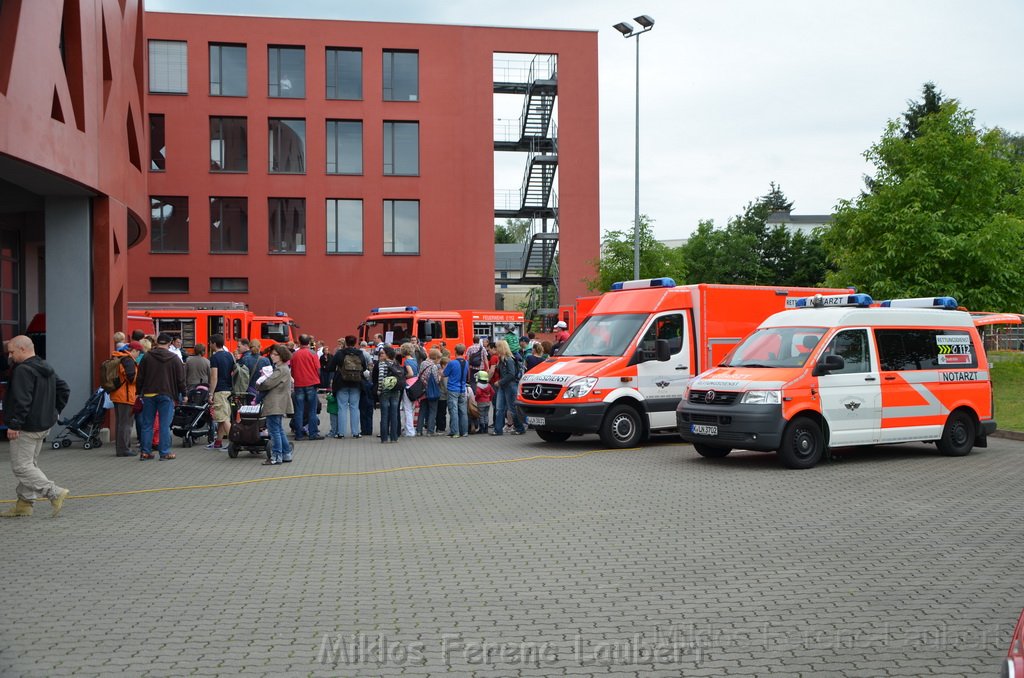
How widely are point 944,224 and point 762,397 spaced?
19893mm

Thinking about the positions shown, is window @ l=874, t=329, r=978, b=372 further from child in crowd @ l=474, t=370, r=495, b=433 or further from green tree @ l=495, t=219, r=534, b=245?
green tree @ l=495, t=219, r=534, b=245

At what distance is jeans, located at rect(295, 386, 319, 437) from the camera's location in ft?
58.8

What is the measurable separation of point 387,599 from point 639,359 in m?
10.1

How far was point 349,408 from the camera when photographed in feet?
60.7

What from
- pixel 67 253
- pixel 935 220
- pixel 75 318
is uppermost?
pixel 935 220

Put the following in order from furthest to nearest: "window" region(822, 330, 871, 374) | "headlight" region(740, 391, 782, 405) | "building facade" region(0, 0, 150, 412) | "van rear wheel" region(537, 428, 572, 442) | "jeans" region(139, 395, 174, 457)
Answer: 1. "van rear wheel" region(537, 428, 572, 442)
2. "jeans" region(139, 395, 174, 457)
3. "window" region(822, 330, 871, 374)
4. "building facade" region(0, 0, 150, 412)
5. "headlight" region(740, 391, 782, 405)

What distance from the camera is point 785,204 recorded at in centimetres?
10100

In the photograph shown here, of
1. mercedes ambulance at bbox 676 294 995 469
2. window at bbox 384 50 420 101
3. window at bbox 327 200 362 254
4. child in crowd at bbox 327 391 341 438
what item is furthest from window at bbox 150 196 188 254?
mercedes ambulance at bbox 676 294 995 469

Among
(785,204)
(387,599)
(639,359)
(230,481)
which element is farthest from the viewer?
(785,204)

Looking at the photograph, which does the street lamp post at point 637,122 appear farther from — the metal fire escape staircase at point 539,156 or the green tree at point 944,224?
the metal fire escape staircase at point 539,156

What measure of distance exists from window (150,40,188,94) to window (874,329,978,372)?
111 ft

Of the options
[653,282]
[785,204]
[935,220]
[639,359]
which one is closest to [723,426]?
[639,359]

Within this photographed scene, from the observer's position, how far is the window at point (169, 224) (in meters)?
40.9

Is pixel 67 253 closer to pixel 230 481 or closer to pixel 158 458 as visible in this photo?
pixel 158 458
